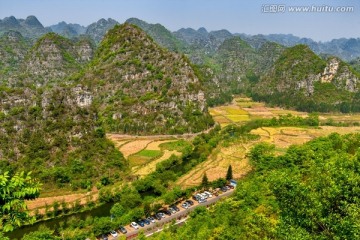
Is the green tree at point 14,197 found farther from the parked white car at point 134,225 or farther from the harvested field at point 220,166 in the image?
the harvested field at point 220,166

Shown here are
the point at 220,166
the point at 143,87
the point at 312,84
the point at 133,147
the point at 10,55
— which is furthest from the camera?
the point at 10,55

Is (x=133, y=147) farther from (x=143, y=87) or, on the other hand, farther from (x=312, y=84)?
(x=312, y=84)

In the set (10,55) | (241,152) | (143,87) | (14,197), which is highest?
(10,55)

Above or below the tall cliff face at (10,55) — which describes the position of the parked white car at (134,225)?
below

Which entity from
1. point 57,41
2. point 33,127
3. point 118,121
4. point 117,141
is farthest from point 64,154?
point 57,41

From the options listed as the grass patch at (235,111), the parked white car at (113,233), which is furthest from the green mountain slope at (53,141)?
the grass patch at (235,111)

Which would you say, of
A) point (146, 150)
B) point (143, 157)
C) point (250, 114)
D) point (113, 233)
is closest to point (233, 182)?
point (143, 157)
